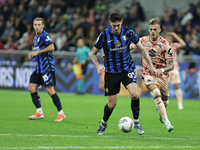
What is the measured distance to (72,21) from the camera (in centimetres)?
2266

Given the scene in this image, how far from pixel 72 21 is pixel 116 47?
1542cm

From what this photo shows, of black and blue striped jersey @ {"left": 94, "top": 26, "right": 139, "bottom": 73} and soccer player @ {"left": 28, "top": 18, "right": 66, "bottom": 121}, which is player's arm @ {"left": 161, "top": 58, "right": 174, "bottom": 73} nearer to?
black and blue striped jersey @ {"left": 94, "top": 26, "right": 139, "bottom": 73}

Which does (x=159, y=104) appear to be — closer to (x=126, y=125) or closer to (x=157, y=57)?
(x=126, y=125)

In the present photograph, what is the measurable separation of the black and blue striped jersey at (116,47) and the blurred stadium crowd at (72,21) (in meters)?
10.3

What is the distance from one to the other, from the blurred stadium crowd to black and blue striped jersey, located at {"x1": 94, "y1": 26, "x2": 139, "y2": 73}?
1032 centimetres

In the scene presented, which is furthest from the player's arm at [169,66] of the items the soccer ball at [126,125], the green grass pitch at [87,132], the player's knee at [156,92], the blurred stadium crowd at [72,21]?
the blurred stadium crowd at [72,21]

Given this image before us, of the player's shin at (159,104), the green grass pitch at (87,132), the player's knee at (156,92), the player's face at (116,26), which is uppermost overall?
the player's face at (116,26)

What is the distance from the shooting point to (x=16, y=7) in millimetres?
26062

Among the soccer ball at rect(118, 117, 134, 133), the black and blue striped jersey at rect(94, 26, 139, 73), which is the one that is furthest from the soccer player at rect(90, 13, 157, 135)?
the soccer ball at rect(118, 117, 134, 133)

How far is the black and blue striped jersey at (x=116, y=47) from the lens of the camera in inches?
295

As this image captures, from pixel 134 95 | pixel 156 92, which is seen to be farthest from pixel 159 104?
pixel 134 95

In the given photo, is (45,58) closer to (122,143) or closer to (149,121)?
(149,121)

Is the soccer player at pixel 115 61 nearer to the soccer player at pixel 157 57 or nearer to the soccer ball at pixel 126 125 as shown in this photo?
the soccer ball at pixel 126 125

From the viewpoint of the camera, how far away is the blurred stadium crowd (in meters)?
19.2
